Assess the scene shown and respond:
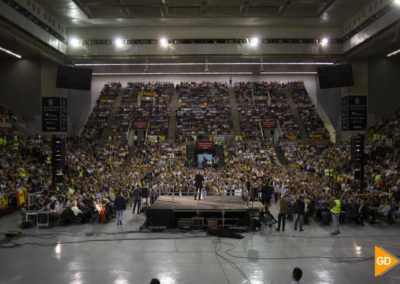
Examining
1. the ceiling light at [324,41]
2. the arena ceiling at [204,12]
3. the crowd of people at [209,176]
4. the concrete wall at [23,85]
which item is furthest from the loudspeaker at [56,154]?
the ceiling light at [324,41]

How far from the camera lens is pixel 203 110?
38.7m

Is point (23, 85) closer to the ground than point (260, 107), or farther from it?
farther from it

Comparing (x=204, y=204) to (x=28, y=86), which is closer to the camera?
(x=204, y=204)

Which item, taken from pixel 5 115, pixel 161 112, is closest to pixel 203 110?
pixel 161 112

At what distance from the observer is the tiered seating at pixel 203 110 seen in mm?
35438

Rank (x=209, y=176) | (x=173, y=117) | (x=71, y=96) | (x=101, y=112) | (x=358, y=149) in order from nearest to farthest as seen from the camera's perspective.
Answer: (x=358, y=149) < (x=209, y=176) < (x=71, y=96) < (x=173, y=117) < (x=101, y=112)

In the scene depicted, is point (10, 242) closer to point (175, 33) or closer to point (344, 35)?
point (175, 33)

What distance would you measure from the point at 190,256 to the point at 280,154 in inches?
850

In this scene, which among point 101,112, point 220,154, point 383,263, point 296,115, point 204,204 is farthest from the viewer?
point 101,112

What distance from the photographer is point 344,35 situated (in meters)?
28.5

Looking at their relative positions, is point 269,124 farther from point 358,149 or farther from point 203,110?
point 358,149

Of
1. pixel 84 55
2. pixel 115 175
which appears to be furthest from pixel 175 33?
pixel 115 175

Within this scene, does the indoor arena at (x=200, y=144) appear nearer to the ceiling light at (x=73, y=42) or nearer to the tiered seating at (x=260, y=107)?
the ceiling light at (x=73, y=42)

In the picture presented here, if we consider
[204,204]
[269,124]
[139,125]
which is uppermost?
[269,124]
